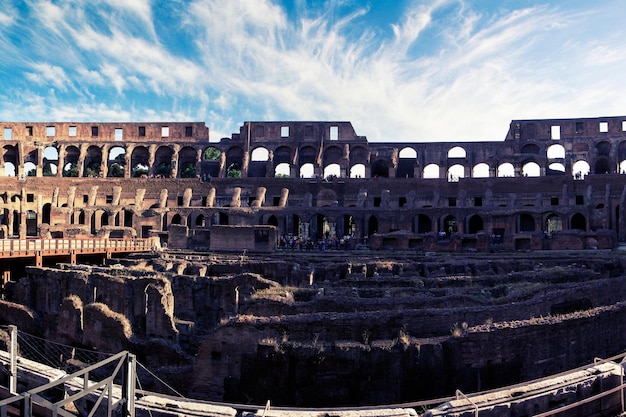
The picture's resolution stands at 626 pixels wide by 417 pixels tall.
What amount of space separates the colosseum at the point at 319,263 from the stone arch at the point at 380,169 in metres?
0.28

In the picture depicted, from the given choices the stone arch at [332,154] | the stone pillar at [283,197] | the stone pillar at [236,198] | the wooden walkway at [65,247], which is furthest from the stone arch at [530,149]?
the wooden walkway at [65,247]

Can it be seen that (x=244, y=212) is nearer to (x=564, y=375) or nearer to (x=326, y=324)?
(x=326, y=324)

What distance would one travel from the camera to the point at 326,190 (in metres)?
40.3

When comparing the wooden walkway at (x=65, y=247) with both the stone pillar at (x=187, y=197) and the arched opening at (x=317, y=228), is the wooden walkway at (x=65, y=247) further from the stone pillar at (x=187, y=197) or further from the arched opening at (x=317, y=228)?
the arched opening at (x=317, y=228)

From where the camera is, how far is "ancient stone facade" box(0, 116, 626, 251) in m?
32.1

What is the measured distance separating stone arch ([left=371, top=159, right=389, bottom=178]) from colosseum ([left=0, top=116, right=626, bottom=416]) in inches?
10.8

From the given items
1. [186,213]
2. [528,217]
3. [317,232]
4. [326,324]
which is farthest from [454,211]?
[326,324]

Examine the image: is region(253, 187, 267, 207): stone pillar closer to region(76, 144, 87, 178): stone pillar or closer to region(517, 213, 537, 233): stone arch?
region(76, 144, 87, 178): stone pillar

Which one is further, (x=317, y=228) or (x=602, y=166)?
(x=602, y=166)

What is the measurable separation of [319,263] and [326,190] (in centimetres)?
1940

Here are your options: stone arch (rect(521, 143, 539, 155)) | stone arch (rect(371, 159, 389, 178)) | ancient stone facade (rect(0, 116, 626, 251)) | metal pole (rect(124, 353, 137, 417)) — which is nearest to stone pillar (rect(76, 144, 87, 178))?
ancient stone facade (rect(0, 116, 626, 251))

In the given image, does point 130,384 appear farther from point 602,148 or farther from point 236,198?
point 602,148

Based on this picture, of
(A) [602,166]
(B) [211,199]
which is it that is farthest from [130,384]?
(A) [602,166]

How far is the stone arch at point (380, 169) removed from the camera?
155ft
